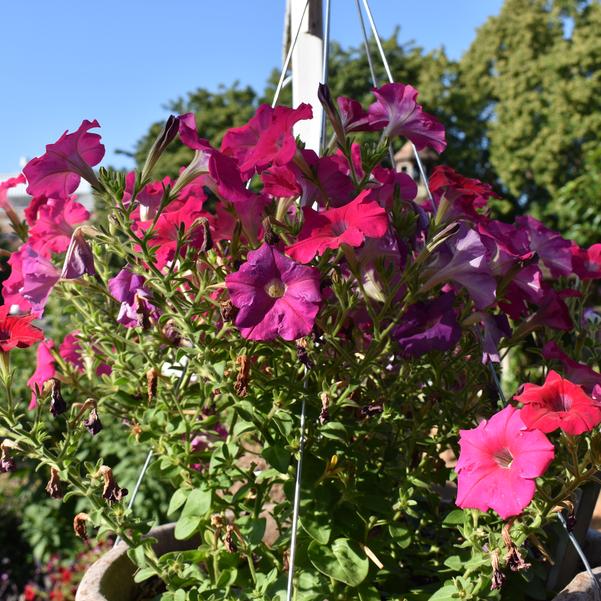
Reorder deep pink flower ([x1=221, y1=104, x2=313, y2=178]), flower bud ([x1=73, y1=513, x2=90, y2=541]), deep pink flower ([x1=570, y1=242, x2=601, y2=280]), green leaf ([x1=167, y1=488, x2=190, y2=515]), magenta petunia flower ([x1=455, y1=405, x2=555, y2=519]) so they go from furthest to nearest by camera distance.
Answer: deep pink flower ([x1=570, y1=242, x2=601, y2=280]) → green leaf ([x1=167, y1=488, x2=190, y2=515]) → flower bud ([x1=73, y1=513, x2=90, y2=541]) → deep pink flower ([x1=221, y1=104, x2=313, y2=178]) → magenta petunia flower ([x1=455, y1=405, x2=555, y2=519])

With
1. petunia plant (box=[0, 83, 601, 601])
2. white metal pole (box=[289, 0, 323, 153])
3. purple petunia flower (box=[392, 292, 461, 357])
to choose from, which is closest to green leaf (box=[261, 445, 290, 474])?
petunia plant (box=[0, 83, 601, 601])

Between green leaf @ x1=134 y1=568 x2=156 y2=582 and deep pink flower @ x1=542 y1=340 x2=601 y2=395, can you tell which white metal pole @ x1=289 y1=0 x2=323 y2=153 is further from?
green leaf @ x1=134 y1=568 x2=156 y2=582

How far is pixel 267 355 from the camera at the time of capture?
1.15 metres

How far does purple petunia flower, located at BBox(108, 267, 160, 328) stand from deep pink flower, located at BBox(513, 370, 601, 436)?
57 cm

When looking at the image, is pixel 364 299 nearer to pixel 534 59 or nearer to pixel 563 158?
pixel 563 158

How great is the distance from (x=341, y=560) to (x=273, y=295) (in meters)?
0.44

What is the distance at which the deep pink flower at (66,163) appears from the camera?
41.0 inches

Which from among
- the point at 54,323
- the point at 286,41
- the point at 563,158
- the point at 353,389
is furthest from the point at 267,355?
the point at 563,158

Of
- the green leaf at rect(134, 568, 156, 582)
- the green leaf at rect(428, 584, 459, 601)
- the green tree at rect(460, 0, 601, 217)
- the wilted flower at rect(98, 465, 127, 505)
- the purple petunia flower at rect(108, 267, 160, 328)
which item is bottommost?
the green leaf at rect(428, 584, 459, 601)

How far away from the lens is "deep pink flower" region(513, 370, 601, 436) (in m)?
0.90

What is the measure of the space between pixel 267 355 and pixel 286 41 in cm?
104

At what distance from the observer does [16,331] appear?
1076mm

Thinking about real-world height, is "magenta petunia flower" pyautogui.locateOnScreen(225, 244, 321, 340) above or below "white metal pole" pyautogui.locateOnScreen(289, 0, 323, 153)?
below

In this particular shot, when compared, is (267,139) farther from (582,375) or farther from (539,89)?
(539,89)
